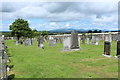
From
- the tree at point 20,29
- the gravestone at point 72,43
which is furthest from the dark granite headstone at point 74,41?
the tree at point 20,29

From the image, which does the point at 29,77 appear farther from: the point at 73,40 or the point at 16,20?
the point at 16,20

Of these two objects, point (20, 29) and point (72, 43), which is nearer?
point (72, 43)

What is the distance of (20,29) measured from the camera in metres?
45.6

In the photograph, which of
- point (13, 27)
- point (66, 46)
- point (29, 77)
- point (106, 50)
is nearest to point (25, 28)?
point (13, 27)

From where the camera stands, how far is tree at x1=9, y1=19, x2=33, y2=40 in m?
44.7

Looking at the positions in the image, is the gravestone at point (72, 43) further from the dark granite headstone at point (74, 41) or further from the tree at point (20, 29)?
the tree at point (20, 29)

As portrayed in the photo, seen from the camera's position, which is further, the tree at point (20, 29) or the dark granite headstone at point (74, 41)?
the tree at point (20, 29)

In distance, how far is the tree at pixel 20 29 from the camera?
4466 cm

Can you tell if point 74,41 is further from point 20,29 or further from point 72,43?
point 20,29

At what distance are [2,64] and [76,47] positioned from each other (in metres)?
12.2

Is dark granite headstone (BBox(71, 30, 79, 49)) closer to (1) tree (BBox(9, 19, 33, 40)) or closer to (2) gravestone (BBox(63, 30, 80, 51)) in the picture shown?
(2) gravestone (BBox(63, 30, 80, 51))

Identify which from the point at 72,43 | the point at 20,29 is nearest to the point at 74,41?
the point at 72,43

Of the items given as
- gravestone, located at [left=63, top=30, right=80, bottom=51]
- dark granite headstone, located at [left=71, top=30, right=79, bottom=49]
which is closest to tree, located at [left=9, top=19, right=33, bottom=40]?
gravestone, located at [left=63, top=30, right=80, bottom=51]

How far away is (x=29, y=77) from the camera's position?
25.8 ft
